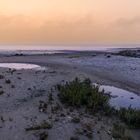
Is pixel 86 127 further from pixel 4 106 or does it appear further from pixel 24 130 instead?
pixel 4 106

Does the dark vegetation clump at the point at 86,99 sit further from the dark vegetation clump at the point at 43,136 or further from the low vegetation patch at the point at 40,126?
the dark vegetation clump at the point at 43,136

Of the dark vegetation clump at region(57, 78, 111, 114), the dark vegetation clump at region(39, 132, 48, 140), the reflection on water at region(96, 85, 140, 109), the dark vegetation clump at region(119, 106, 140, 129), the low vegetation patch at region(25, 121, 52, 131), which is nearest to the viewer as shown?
the dark vegetation clump at region(39, 132, 48, 140)

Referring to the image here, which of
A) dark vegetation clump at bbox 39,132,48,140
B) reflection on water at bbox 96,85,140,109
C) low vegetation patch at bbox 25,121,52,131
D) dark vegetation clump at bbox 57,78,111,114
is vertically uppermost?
dark vegetation clump at bbox 57,78,111,114

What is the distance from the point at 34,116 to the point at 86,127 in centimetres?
250

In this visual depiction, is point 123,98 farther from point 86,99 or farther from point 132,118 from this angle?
point 132,118

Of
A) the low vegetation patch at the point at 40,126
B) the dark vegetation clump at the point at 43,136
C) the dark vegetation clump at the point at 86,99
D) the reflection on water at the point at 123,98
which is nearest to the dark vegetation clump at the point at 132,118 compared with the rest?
the dark vegetation clump at the point at 86,99

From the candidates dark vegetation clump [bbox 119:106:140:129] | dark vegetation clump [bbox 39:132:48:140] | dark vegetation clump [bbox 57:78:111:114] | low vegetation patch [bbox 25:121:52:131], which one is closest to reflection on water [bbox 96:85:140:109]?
dark vegetation clump [bbox 57:78:111:114]

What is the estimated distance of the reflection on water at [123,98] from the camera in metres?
21.5

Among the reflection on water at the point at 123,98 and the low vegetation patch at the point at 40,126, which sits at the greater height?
the low vegetation patch at the point at 40,126

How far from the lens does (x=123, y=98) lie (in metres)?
23.5

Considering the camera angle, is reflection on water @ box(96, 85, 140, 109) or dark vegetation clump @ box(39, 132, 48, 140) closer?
dark vegetation clump @ box(39, 132, 48, 140)

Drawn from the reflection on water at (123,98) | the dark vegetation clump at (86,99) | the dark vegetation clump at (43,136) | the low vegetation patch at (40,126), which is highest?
the dark vegetation clump at (86,99)

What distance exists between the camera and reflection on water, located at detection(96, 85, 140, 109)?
21.5 m

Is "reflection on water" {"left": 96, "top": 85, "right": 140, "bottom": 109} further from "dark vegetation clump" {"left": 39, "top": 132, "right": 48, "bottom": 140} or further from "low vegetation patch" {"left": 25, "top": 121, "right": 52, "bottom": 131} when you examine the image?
"dark vegetation clump" {"left": 39, "top": 132, "right": 48, "bottom": 140}
